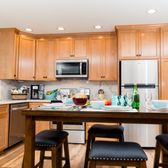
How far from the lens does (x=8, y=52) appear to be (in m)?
4.31

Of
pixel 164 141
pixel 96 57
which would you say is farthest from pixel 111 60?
pixel 164 141

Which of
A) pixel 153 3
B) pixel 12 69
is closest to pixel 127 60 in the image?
pixel 153 3

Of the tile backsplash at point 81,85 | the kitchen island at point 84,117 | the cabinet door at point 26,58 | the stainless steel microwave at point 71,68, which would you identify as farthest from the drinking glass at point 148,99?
the cabinet door at point 26,58

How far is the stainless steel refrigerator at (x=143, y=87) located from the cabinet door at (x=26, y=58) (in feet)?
7.08

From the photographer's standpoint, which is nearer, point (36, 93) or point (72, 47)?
point (72, 47)

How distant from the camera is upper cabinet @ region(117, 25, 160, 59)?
3961 mm

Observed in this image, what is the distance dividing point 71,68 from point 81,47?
1.79 feet

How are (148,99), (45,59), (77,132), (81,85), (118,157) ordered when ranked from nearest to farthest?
(118,157) < (148,99) < (77,132) < (45,59) < (81,85)

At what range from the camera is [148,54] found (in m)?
3.97

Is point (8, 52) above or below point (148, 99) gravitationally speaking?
above

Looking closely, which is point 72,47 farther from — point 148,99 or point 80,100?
point 80,100

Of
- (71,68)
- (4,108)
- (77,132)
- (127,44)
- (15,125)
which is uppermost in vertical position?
(127,44)

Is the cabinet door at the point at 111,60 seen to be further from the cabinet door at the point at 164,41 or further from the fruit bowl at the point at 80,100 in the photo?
the fruit bowl at the point at 80,100

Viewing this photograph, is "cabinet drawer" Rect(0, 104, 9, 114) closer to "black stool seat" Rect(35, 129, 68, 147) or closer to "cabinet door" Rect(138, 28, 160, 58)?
"black stool seat" Rect(35, 129, 68, 147)
